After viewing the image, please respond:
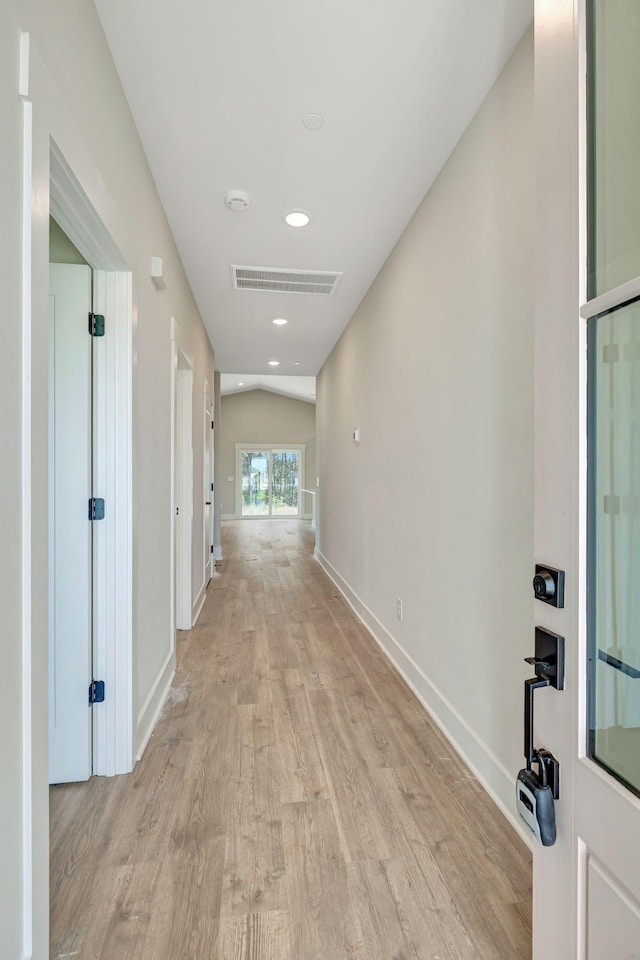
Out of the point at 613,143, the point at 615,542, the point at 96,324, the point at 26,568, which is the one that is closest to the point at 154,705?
the point at 26,568

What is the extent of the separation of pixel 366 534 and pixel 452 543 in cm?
165

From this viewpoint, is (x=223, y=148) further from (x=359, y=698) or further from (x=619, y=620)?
(x=359, y=698)

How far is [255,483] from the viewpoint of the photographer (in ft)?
43.2

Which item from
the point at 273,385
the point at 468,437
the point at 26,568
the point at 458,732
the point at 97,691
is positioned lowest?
the point at 458,732

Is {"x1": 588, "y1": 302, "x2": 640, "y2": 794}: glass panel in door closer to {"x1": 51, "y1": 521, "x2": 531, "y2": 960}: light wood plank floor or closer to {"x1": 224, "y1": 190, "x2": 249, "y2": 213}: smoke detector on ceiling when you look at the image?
{"x1": 51, "y1": 521, "x2": 531, "y2": 960}: light wood plank floor

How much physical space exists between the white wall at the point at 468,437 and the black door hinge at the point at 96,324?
148cm

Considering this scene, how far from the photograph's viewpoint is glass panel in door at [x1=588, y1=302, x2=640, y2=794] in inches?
26.3

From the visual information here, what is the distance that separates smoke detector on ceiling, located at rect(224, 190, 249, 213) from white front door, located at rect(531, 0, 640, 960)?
6.25ft

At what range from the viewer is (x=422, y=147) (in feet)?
6.81

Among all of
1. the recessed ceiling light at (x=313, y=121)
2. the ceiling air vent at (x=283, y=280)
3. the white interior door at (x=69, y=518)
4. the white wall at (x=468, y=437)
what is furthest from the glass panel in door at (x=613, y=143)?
the ceiling air vent at (x=283, y=280)

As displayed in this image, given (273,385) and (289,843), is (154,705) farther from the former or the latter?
(273,385)

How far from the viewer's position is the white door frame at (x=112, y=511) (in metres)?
1.84

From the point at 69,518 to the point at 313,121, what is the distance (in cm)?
187

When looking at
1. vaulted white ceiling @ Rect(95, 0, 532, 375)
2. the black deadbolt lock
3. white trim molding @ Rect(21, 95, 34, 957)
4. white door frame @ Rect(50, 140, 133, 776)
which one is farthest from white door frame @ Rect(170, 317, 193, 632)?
the black deadbolt lock
